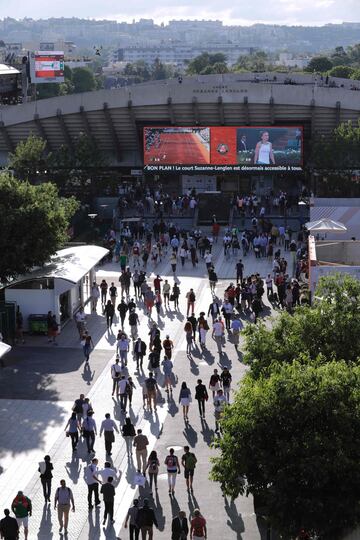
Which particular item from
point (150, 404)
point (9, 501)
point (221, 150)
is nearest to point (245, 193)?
point (221, 150)

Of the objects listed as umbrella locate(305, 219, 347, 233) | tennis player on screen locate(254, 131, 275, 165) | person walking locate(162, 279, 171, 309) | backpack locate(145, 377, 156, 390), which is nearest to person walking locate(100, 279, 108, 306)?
person walking locate(162, 279, 171, 309)

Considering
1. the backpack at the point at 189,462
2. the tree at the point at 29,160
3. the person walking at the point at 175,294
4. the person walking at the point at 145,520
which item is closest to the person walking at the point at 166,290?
the person walking at the point at 175,294

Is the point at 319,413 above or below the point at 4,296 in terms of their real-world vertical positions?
above

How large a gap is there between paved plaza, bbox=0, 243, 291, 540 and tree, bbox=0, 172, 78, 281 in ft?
7.60

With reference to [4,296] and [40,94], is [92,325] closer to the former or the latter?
[4,296]

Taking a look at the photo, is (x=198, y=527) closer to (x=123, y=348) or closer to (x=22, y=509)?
(x=22, y=509)

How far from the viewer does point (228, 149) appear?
58094 mm

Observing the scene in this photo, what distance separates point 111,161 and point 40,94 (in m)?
76.0

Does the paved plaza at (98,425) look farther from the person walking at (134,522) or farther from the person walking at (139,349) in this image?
the person walking at (134,522)

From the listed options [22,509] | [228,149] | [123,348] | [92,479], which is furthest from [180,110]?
[22,509]

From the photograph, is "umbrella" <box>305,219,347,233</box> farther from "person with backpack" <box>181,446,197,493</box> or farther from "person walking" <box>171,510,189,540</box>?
"person walking" <box>171,510,189,540</box>

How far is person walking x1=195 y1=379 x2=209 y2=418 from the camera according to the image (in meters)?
24.6

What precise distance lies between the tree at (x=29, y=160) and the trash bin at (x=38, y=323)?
24.2 metres

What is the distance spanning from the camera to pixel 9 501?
20.5 meters
